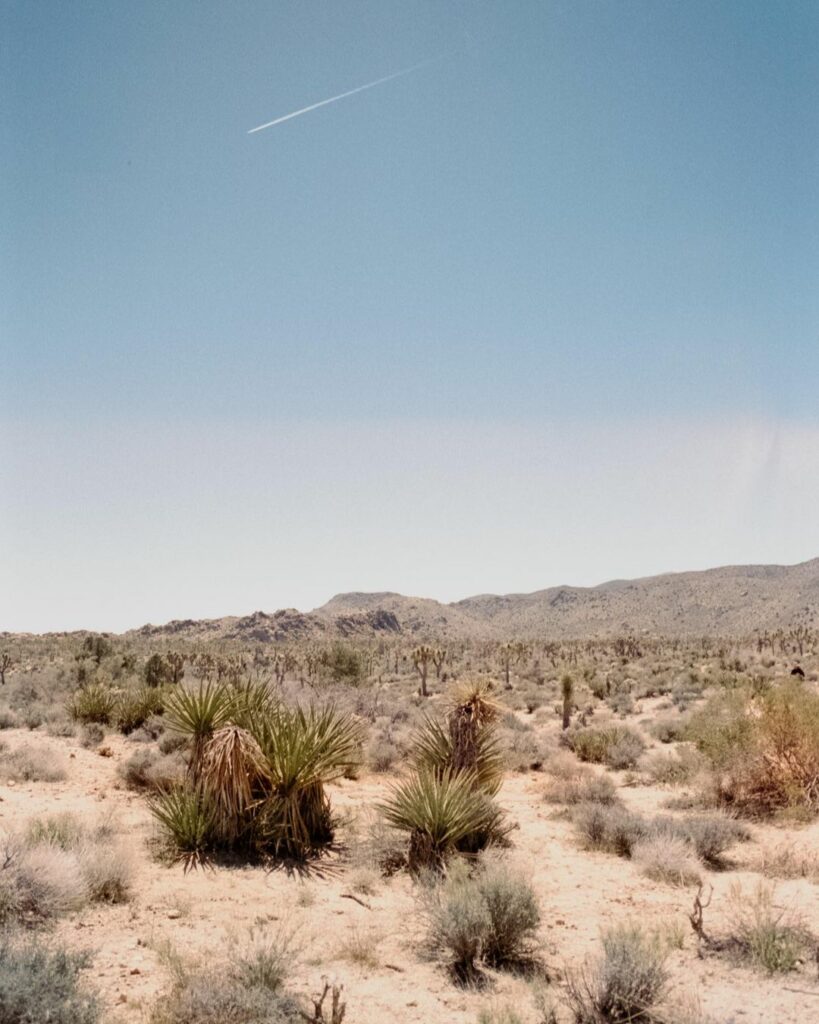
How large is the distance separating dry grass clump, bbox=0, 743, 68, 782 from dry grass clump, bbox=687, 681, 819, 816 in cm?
1223

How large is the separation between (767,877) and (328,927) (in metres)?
5.61

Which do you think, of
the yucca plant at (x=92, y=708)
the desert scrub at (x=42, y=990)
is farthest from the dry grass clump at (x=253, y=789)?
the yucca plant at (x=92, y=708)

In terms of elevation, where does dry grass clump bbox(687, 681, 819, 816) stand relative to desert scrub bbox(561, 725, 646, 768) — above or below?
above

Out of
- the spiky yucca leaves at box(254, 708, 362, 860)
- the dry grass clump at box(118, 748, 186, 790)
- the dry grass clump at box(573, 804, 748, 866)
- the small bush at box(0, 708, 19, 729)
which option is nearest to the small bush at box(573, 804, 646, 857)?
the dry grass clump at box(573, 804, 748, 866)

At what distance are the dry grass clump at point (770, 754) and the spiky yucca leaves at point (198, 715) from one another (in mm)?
8830

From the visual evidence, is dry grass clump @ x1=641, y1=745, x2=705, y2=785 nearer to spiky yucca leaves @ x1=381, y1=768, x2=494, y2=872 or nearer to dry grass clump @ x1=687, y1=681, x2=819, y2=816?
dry grass clump @ x1=687, y1=681, x2=819, y2=816

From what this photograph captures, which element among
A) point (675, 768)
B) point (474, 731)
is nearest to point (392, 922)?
point (474, 731)

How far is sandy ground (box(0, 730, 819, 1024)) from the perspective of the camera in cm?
569

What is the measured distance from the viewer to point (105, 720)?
19.0m

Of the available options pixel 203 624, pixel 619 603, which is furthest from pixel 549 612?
pixel 203 624

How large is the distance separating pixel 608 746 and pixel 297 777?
11.0 m

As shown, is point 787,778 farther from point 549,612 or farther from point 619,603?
point 549,612

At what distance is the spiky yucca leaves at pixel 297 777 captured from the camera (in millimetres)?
9461

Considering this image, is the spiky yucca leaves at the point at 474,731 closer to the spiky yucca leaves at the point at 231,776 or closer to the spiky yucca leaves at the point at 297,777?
the spiky yucca leaves at the point at 297,777
